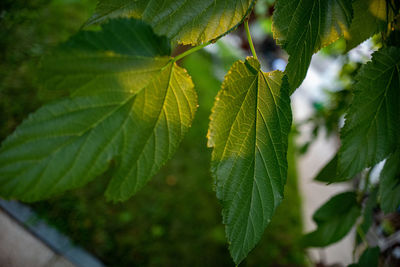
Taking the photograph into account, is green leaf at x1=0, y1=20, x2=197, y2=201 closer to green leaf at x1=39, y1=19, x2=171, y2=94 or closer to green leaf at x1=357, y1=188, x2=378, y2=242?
green leaf at x1=39, y1=19, x2=171, y2=94

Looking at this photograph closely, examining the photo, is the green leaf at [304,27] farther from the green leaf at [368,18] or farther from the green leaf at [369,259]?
the green leaf at [369,259]

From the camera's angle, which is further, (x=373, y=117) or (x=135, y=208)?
(x=135, y=208)

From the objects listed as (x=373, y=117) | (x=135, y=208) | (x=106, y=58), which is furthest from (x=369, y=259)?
(x=135, y=208)

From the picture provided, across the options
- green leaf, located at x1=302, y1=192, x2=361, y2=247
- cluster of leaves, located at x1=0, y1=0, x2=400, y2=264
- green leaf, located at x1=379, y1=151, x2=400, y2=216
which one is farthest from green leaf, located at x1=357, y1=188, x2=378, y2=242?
Result: cluster of leaves, located at x1=0, y1=0, x2=400, y2=264

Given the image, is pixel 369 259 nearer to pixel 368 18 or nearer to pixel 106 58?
pixel 368 18

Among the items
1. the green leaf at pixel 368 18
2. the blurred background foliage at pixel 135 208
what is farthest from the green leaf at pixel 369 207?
the blurred background foliage at pixel 135 208

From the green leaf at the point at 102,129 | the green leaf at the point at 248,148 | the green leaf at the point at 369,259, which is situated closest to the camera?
the green leaf at the point at 102,129

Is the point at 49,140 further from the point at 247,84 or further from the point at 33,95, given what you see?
the point at 33,95
